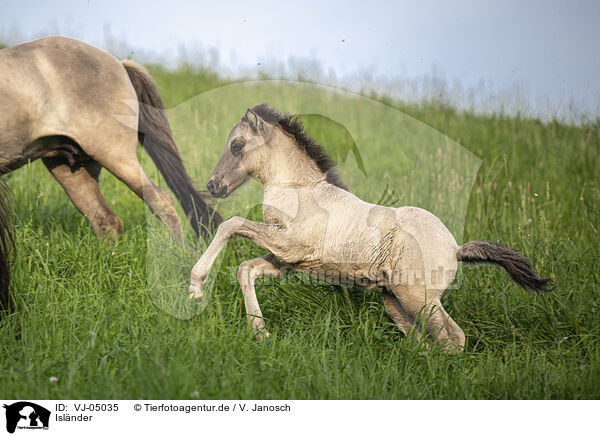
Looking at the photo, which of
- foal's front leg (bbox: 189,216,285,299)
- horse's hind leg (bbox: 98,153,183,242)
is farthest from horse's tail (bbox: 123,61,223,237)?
foal's front leg (bbox: 189,216,285,299)

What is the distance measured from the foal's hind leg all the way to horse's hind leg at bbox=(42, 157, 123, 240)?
2.17 metres

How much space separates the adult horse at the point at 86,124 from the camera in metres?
4.31

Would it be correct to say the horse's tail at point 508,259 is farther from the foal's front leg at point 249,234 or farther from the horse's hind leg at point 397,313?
the foal's front leg at point 249,234

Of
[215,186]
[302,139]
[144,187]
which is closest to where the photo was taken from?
[215,186]

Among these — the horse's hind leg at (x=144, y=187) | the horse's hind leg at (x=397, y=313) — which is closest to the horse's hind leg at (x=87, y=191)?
the horse's hind leg at (x=144, y=187)

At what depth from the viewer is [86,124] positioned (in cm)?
445

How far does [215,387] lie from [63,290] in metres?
1.64

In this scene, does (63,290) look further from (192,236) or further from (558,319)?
(558,319)

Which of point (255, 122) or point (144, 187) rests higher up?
point (255, 122)

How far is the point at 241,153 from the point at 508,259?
1601 mm

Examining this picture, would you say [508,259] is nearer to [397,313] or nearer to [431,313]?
[431,313]

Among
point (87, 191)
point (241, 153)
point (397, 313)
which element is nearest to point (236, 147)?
point (241, 153)

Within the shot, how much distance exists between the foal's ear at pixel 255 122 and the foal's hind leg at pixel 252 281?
2.42ft

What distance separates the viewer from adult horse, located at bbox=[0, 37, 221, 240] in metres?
4.31
